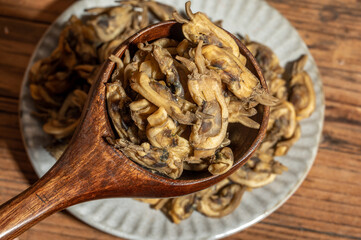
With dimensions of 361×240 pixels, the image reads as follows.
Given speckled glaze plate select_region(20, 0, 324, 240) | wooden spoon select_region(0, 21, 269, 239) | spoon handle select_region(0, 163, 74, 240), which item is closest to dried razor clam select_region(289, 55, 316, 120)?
speckled glaze plate select_region(20, 0, 324, 240)

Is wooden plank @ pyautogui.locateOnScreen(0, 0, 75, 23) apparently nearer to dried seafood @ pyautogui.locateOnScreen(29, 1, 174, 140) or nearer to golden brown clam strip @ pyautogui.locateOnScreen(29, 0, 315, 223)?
dried seafood @ pyautogui.locateOnScreen(29, 1, 174, 140)

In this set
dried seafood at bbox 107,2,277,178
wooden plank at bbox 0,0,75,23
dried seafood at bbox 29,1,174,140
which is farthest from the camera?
wooden plank at bbox 0,0,75,23

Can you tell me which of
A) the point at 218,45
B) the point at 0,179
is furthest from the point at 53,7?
the point at 218,45

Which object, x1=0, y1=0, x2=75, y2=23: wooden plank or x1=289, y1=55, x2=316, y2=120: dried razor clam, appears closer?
x1=289, y1=55, x2=316, y2=120: dried razor clam

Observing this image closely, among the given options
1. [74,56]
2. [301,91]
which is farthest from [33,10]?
[301,91]

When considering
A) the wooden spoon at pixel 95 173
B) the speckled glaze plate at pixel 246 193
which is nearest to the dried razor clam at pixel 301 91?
the speckled glaze plate at pixel 246 193

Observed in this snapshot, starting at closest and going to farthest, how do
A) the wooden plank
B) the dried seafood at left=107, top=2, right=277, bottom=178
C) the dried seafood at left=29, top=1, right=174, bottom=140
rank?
the dried seafood at left=107, top=2, right=277, bottom=178 → the dried seafood at left=29, top=1, right=174, bottom=140 → the wooden plank
